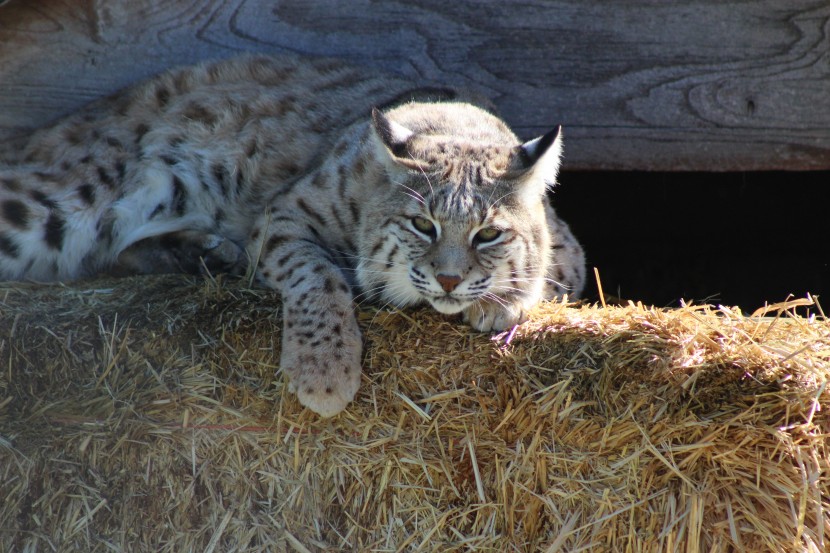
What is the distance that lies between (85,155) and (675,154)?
103 inches

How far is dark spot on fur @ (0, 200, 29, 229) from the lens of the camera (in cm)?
363

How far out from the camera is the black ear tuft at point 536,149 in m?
3.09

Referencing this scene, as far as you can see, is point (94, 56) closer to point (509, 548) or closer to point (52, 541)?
point (52, 541)

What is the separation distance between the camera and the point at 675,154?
424 centimetres

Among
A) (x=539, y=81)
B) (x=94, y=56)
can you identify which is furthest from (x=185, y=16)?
(x=539, y=81)

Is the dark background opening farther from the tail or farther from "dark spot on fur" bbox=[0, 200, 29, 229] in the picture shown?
"dark spot on fur" bbox=[0, 200, 29, 229]

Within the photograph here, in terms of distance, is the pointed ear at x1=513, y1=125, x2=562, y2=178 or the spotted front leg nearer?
the spotted front leg

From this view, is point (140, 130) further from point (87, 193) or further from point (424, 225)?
point (424, 225)

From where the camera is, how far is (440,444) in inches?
108

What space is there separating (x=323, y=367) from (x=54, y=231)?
1.54m

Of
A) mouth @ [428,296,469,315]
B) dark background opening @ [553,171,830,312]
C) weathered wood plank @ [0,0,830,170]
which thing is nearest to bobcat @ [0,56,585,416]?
mouth @ [428,296,469,315]

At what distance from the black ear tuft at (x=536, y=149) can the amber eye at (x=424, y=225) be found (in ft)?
1.30

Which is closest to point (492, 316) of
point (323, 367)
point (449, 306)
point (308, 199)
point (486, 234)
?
point (449, 306)

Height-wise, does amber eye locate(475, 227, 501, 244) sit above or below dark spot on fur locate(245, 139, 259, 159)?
above
